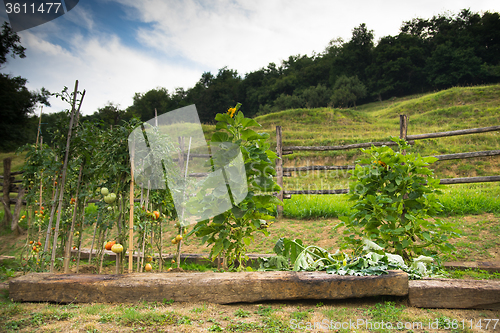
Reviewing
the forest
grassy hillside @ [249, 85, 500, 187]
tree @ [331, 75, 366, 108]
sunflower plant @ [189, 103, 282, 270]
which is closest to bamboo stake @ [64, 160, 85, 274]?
sunflower plant @ [189, 103, 282, 270]

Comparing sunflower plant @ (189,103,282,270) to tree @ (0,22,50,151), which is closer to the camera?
→ sunflower plant @ (189,103,282,270)

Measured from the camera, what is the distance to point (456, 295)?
182 centimetres

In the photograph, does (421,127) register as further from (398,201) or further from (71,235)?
(71,235)

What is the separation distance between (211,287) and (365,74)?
125 ft

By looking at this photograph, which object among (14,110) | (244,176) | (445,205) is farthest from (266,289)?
(14,110)

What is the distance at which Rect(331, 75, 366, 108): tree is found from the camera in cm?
3005

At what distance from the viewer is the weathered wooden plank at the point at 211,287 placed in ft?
6.15

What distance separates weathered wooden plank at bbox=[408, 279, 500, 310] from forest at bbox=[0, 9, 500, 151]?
25571 mm

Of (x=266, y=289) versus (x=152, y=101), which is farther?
(x=152, y=101)

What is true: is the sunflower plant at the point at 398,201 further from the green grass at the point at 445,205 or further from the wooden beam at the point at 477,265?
the green grass at the point at 445,205

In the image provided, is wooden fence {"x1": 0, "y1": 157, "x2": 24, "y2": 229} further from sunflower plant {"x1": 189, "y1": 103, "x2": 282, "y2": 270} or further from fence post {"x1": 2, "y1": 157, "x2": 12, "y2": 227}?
sunflower plant {"x1": 189, "y1": 103, "x2": 282, "y2": 270}

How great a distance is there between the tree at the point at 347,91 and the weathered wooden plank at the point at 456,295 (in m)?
30.3

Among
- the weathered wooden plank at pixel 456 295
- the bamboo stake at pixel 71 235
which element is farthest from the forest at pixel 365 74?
the weathered wooden plank at pixel 456 295

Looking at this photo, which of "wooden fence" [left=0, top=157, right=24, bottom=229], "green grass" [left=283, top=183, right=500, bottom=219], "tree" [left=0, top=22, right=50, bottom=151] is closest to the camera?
"green grass" [left=283, top=183, right=500, bottom=219]
